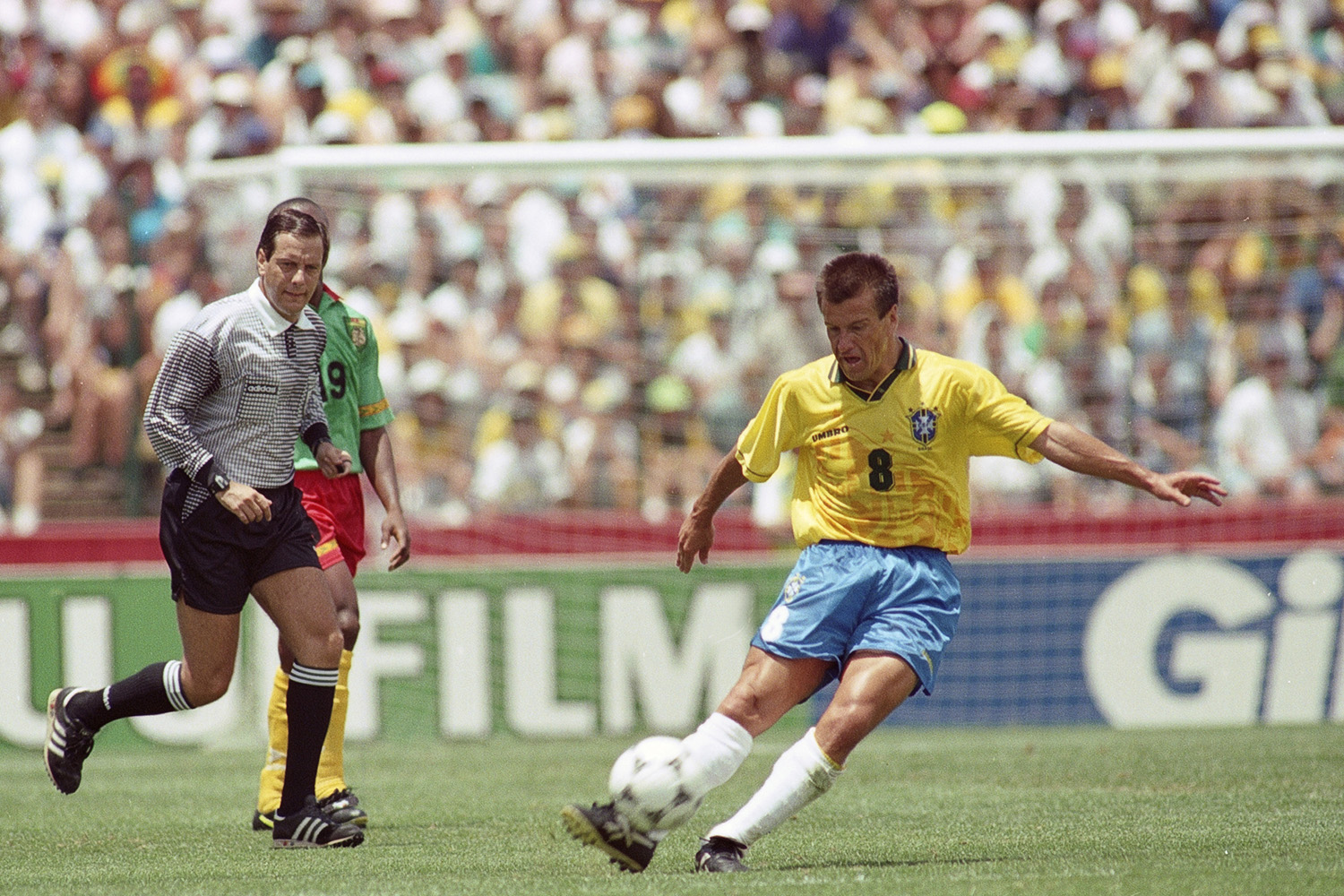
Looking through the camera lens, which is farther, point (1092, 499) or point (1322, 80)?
point (1322, 80)

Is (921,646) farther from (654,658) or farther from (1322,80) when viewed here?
(1322,80)

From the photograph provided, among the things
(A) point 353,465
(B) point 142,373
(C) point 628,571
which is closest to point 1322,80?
(C) point 628,571

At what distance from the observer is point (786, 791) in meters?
6.05

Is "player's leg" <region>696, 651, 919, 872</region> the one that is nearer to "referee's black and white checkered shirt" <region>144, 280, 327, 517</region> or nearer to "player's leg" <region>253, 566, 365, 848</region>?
"player's leg" <region>253, 566, 365, 848</region>

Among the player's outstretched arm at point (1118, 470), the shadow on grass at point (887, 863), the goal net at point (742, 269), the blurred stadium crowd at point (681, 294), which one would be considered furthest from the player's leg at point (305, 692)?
the blurred stadium crowd at point (681, 294)

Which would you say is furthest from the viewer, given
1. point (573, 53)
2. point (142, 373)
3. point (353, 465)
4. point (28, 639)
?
point (573, 53)

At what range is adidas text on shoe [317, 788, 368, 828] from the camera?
7312 millimetres

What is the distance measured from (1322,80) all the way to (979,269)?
4169 mm

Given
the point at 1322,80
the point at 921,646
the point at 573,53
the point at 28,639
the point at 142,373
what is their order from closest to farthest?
the point at 921,646
the point at 28,639
the point at 142,373
the point at 1322,80
the point at 573,53

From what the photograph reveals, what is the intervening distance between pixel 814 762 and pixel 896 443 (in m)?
1.17

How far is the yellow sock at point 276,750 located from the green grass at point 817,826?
0.17 meters

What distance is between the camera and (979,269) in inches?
565

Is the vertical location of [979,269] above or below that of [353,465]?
above

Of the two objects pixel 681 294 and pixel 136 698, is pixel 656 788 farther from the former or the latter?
pixel 681 294
